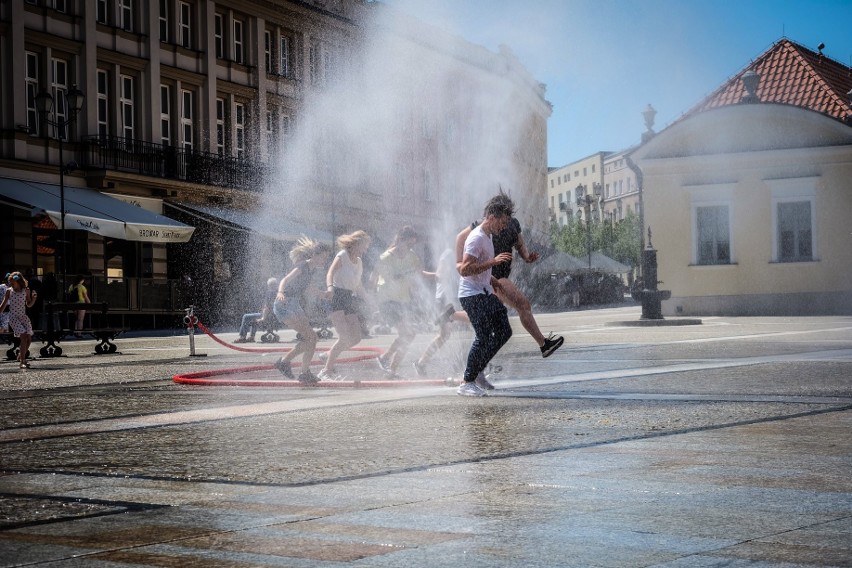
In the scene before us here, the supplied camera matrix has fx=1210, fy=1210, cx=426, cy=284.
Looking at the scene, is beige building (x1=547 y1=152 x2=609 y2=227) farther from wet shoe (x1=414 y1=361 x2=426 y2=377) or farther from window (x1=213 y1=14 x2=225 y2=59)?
wet shoe (x1=414 y1=361 x2=426 y2=377)

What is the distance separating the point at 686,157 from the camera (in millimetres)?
38062

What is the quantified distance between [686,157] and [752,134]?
211 cm

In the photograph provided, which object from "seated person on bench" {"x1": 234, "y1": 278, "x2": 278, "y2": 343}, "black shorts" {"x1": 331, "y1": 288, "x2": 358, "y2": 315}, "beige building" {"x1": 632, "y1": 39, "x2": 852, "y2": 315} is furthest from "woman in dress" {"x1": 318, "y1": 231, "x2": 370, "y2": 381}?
"beige building" {"x1": 632, "y1": 39, "x2": 852, "y2": 315}

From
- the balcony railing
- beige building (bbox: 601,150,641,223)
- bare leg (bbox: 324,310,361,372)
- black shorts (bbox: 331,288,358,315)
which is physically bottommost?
bare leg (bbox: 324,310,361,372)

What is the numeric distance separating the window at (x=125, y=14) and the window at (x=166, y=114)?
7.73ft

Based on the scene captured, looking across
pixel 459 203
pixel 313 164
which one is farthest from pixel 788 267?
pixel 313 164

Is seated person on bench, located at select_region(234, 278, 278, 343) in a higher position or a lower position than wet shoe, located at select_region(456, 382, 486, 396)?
higher

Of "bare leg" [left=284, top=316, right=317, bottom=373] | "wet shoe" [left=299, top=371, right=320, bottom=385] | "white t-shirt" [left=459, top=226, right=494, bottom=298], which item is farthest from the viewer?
"bare leg" [left=284, top=316, right=317, bottom=373]

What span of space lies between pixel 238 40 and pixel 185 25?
3.20 meters

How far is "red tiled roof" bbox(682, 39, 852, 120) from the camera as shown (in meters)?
38.1

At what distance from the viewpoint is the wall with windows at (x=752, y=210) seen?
36.5m

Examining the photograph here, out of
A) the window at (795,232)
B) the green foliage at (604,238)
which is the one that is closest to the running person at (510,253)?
the window at (795,232)

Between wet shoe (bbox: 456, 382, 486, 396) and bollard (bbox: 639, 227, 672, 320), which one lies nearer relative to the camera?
wet shoe (bbox: 456, 382, 486, 396)

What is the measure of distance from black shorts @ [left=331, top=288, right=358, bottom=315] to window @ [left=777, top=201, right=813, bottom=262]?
26.8m
